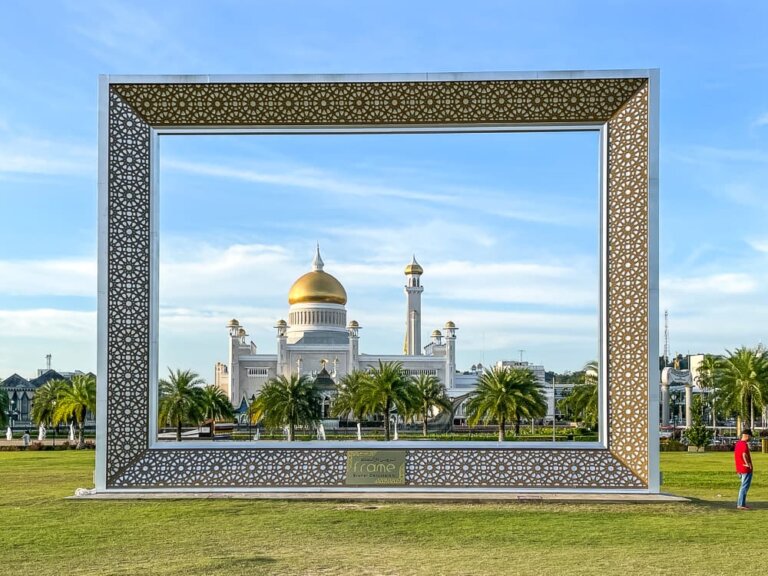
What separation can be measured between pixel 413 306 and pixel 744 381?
33475 millimetres

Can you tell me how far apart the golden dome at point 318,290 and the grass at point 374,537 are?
4493 cm

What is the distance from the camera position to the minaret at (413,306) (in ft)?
193

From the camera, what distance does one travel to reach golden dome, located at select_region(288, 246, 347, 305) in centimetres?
5703

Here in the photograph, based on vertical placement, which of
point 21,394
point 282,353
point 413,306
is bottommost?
point 21,394

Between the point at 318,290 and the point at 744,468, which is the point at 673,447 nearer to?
the point at 744,468

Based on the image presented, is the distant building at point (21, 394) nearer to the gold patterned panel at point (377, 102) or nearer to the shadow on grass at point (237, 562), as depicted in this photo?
the gold patterned panel at point (377, 102)

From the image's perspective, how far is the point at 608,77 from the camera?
474 inches

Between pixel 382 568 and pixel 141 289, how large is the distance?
6535mm

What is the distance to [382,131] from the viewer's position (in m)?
12.3

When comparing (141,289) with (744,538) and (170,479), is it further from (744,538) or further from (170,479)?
(744,538)

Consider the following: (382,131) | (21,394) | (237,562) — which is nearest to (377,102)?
(382,131)

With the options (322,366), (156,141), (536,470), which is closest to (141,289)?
(156,141)

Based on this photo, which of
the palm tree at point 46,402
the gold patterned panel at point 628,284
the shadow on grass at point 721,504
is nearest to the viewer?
the shadow on grass at point 721,504

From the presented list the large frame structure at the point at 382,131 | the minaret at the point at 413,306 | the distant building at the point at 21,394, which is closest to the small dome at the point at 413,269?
the minaret at the point at 413,306
